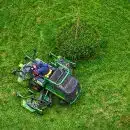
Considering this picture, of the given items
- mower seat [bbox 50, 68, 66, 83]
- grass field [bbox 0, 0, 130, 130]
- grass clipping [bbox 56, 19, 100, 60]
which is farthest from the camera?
grass clipping [bbox 56, 19, 100, 60]

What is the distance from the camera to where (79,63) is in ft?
79.3

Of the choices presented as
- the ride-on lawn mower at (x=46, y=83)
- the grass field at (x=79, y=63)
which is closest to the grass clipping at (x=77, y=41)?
the grass field at (x=79, y=63)

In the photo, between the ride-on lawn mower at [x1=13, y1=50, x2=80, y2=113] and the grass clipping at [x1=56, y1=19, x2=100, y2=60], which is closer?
the ride-on lawn mower at [x1=13, y1=50, x2=80, y2=113]

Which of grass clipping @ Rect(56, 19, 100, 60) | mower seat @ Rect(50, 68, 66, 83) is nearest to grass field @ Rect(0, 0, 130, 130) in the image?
grass clipping @ Rect(56, 19, 100, 60)

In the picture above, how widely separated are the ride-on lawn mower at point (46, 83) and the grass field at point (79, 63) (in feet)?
1.48

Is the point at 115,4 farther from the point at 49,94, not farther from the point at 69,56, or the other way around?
the point at 49,94

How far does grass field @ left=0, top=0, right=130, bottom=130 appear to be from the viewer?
21.9 meters

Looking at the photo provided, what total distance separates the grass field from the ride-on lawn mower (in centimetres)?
45

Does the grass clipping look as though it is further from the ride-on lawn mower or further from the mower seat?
the mower seat

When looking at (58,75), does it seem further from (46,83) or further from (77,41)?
(77,41)

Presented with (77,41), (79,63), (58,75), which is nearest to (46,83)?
(58,75)

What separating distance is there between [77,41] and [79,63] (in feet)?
4.03

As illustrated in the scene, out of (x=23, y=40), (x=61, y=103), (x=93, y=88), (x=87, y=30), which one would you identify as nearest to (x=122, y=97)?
(x=93, y=88)

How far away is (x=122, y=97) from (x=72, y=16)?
621cm
